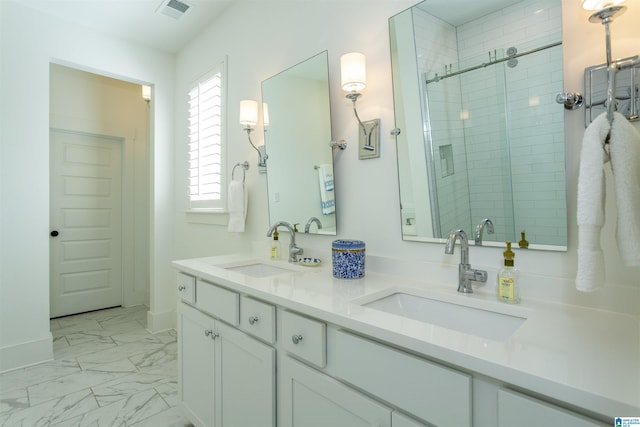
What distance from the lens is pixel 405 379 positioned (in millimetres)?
778

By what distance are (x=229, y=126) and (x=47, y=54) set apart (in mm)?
1537

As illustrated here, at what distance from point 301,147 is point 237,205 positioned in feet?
2.18

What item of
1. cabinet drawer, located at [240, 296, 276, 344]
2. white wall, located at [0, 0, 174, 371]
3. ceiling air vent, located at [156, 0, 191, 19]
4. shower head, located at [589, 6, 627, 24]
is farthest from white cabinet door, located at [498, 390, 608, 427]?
white wall, located at [0, 0, 174, 371]

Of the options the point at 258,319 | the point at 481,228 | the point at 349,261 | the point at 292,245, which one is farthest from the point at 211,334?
the point at 481,228

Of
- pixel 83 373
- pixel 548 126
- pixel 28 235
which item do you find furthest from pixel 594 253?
pixel 28 235

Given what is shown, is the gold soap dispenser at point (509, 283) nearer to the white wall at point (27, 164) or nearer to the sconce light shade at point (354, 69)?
the sconce light shade at point (354, 69)

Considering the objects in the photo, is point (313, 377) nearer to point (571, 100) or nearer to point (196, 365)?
point (196, 365)

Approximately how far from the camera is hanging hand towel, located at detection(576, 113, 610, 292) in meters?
Result: 0.71

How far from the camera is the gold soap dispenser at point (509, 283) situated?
40.3 inches

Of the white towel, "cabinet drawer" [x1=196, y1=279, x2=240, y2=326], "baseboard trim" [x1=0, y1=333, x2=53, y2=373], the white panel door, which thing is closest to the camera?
"cabinet drawer" [x1=196, y1=279, x2=240, y2=326]

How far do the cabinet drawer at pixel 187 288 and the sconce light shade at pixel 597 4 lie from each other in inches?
71.8

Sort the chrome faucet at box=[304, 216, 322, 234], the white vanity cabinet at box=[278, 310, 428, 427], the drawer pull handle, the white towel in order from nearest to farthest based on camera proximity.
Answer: the white vanity cabinet at box=[278, 310, 428, 427]
the drawer pull handle
the chrome faucet at box=[304, 216, 322, 234]
the white towel

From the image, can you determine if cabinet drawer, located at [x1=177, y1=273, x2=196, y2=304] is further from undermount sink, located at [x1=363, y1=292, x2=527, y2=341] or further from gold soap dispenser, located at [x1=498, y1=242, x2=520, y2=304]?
gold soap dispenser, located at [x1=498, y1=242, x2=520, y2=304]

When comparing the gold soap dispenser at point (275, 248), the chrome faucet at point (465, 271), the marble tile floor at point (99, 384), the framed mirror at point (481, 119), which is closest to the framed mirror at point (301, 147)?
the gold soap dispenser at point (275, 248)
